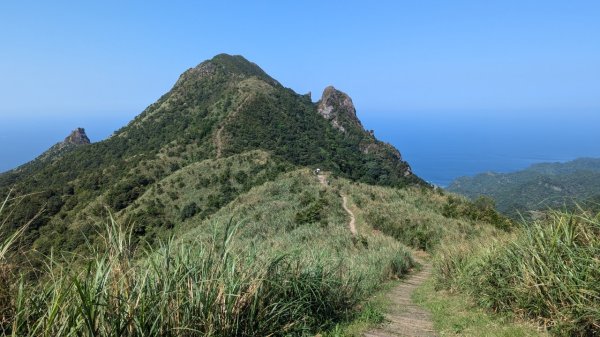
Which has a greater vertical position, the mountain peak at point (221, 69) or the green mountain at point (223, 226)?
the mountain peak at point (221, 69)

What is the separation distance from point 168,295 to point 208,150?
55370 millimetres

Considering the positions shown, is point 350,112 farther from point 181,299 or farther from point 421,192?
point 181,299

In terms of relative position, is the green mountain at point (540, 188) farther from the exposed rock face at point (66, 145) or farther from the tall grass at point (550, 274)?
the exposed rock face at point (66, 145)

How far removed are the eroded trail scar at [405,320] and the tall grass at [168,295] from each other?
1.09 meters

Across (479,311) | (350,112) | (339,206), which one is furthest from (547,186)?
(479,311)

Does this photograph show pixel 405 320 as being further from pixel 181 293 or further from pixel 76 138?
pixel 76 138

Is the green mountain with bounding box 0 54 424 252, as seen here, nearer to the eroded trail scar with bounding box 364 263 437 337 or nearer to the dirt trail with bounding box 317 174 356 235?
the dirt trail with bounding box 317 174 356 235

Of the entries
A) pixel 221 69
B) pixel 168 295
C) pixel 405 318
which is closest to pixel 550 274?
pixel 405 318

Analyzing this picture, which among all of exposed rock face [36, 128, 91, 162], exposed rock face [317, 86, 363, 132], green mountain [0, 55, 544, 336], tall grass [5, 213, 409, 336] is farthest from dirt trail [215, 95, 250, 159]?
exposed rock face [36, 128, 91, 162]

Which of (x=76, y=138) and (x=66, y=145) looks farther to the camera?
(x=76, y=138)

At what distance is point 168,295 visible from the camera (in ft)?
11.5

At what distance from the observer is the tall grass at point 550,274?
15.3ft

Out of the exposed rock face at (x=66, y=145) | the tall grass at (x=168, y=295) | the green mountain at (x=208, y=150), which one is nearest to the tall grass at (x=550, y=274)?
the tall grass at (x=168, y=295)

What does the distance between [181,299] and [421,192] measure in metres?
33.5
